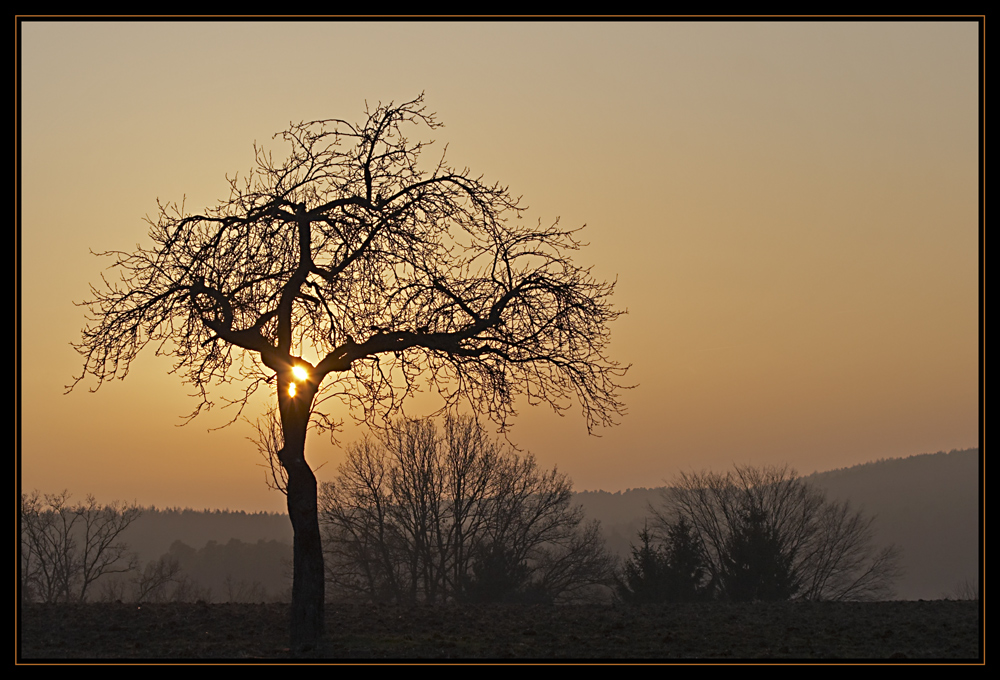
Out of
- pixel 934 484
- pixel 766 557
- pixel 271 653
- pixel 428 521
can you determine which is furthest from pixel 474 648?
pixel 934 484

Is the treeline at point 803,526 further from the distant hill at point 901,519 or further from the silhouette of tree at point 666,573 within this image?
the distant hill at point 901,519

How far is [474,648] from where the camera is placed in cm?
1272

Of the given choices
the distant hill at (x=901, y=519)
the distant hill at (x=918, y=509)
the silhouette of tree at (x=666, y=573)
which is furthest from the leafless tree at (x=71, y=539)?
the distant hill at (x=918, y=509)

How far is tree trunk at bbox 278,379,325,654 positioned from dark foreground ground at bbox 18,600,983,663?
0.81 metres

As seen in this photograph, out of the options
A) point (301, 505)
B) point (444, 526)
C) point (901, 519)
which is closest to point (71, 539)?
point (444, 526)

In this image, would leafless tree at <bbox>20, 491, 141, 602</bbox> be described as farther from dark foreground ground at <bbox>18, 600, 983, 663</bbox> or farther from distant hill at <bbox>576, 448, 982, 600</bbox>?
distant hill at <bbox>576, 448, 982, 600</bbox>

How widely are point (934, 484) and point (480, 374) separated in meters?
137

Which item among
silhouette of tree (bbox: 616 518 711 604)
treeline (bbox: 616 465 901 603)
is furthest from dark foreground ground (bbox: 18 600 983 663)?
treeline (bbox: 616 465 901 603)

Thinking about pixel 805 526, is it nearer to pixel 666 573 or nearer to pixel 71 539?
pixel 666 573

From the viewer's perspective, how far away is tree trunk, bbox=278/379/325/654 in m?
13.1

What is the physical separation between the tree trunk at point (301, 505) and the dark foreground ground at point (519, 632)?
0.81m
